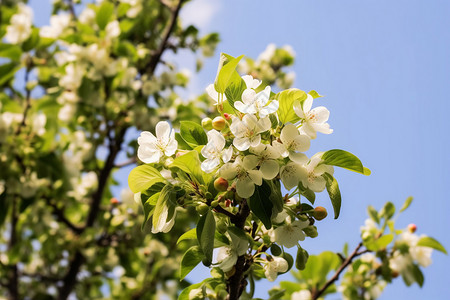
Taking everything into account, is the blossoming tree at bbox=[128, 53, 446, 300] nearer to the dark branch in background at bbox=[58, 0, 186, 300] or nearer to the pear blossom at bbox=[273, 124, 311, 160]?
the pear blossom at bbox=[273, 124, 311, 160]

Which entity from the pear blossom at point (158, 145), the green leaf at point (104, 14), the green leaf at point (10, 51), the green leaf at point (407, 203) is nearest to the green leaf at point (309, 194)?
the pear blossom at point (158, 145)

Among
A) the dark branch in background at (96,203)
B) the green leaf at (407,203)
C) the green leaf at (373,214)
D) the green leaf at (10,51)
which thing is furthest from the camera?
the dark branch in background at (96,203)

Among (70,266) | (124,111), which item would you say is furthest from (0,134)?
(70,266)

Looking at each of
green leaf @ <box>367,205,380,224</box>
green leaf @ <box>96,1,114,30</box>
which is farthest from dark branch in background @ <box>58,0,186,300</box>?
green leaf @ <box>367,205,380,224</box>

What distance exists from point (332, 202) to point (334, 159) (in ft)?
0.34

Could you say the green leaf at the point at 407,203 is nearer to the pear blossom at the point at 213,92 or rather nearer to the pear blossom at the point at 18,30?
the pear blossom at the point at 213,92

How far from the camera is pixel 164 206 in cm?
101

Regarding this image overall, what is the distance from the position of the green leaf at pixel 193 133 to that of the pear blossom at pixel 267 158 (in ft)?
0.65

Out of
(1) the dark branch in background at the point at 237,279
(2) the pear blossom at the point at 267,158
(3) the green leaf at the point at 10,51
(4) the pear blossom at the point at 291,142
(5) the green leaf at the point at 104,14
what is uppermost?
(5) the green leaf at the point at 104,14

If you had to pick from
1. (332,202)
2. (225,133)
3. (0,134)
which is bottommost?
(332,202)

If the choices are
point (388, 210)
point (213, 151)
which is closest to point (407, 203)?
point (388, 210)

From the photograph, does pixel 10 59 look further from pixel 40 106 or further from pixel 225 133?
pixel 225 133

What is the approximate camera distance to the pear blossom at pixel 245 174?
978 millimetres

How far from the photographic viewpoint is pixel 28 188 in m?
2.91
